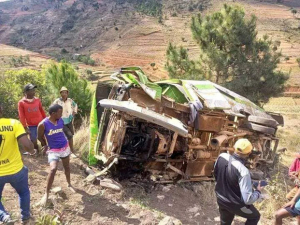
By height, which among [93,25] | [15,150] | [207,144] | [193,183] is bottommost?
[93,25]

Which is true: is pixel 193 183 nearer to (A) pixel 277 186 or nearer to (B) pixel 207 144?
(B) pixel 207 144

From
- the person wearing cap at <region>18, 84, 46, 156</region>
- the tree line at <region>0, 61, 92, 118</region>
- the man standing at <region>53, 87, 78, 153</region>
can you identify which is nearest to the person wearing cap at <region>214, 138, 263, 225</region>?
the man standing at <region>53, 87, 78, 153</region>

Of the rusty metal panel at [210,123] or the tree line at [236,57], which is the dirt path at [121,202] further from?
the tree line at [236,57]

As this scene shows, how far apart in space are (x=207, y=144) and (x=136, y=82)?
1903mm

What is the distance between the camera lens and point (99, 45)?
6519 cm

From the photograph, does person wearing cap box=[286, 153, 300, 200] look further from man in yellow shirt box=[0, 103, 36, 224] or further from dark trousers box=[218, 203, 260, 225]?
man in yellow shirt box=[0, 103, 36, 224]

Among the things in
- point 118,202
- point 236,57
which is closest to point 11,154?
point 118,202

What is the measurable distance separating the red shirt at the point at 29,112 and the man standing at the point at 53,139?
1173 millimetres

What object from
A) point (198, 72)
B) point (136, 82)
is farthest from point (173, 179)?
point (198, 72)

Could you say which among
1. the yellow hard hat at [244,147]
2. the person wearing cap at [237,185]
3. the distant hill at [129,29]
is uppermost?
the yellow hard hat at [244,147]

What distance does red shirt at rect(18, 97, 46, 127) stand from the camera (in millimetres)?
5367

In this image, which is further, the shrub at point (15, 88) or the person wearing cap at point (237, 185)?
the shrub at point (15, 88)

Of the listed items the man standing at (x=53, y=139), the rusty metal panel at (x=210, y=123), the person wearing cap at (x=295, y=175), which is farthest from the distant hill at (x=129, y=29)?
the man standing at (x=53, y=139)

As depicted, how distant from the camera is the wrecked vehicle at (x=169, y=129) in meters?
5.41
